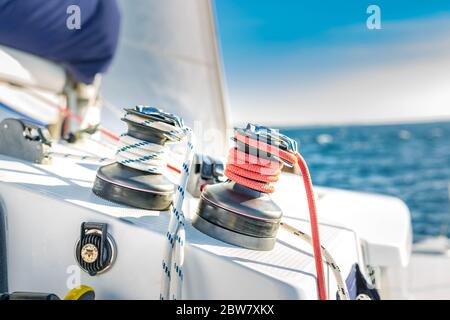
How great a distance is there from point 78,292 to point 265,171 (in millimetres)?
393

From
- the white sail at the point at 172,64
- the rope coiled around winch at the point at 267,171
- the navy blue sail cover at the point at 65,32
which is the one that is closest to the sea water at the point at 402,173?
the white sail at the point at 172,64

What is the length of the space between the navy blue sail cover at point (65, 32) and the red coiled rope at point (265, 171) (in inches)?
35.9

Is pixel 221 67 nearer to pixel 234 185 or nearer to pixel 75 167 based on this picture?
pixel 75 167

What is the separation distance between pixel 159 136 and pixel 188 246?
0.75 ft

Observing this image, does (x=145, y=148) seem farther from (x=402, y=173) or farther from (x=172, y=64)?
(x=402, y=173)

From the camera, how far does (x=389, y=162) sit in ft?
76.3

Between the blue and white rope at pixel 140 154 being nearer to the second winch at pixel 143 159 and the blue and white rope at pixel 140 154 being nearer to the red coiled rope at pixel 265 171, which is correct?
the second winch at pixel 143 159

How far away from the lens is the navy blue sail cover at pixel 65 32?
1388mm

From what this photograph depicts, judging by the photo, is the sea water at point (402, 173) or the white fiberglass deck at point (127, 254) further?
the sea water at point (402, 173)

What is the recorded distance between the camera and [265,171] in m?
0.84

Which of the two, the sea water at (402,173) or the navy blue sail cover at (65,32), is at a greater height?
the sea water at (402,173)

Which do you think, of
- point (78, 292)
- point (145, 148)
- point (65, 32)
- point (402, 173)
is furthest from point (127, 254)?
point (402, 173)
